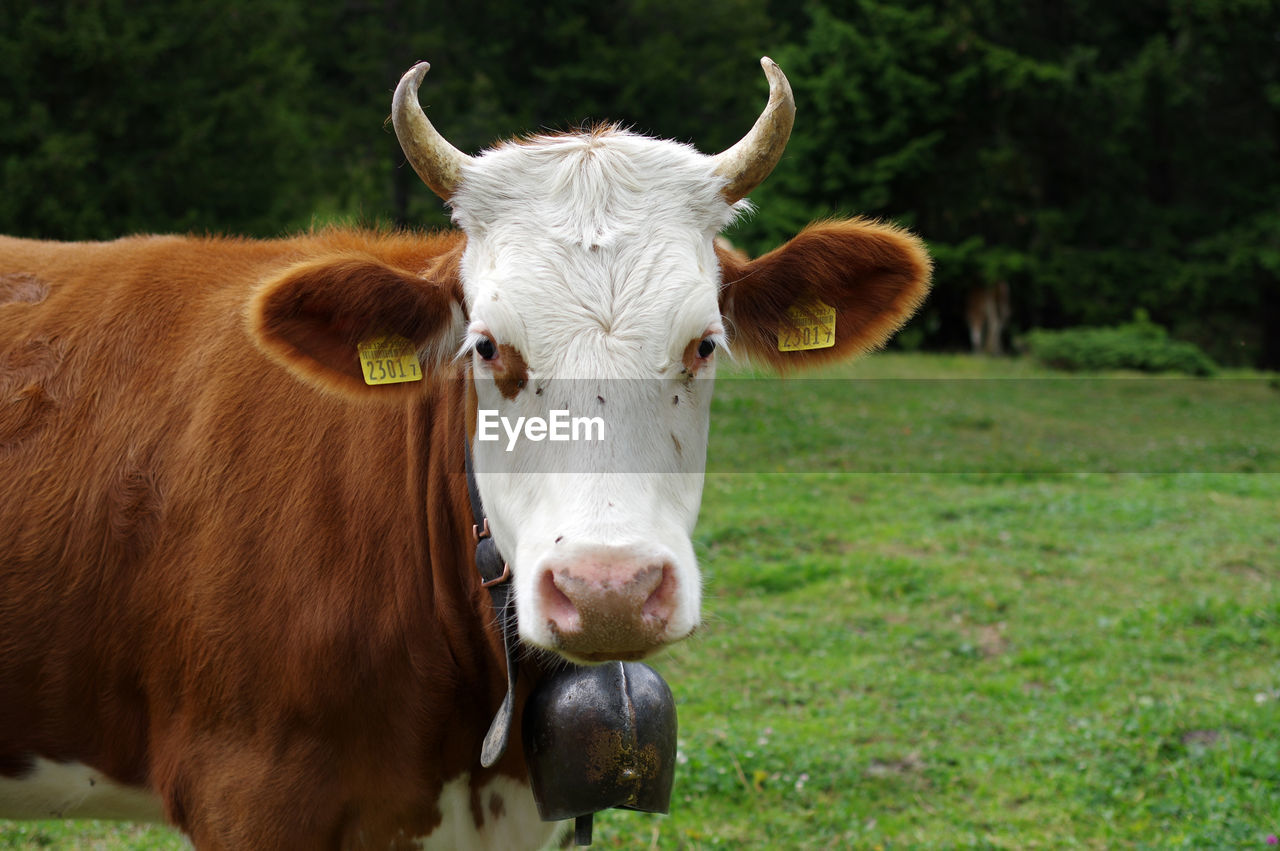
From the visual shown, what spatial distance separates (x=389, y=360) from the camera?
2604 millimetres

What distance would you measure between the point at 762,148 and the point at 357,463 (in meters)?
1.26

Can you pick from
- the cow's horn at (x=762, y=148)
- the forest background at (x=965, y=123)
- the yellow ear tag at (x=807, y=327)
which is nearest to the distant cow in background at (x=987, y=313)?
the forest background at (x=965, y=123)

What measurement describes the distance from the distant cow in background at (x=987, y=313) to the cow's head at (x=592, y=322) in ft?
66.3

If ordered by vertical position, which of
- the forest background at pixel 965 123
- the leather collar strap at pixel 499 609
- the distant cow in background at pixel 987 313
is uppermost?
the forest background at pixel 965 123

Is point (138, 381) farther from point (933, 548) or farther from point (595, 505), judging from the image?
point (933, 548)

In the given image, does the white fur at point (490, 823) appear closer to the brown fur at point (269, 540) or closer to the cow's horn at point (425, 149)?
the brown fur at point (269, 540)

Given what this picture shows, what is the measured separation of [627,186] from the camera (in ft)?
7.72

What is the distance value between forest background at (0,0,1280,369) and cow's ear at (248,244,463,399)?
15918mm

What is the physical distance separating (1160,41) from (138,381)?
2505 centimetres

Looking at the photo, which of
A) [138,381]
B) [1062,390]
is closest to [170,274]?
[138,381]

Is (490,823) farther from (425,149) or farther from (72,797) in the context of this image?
(425,149)

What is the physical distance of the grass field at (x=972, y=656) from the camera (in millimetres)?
4062

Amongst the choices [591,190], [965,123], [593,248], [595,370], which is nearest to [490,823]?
[595,370]

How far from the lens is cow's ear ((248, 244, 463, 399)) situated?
2.46 meters
